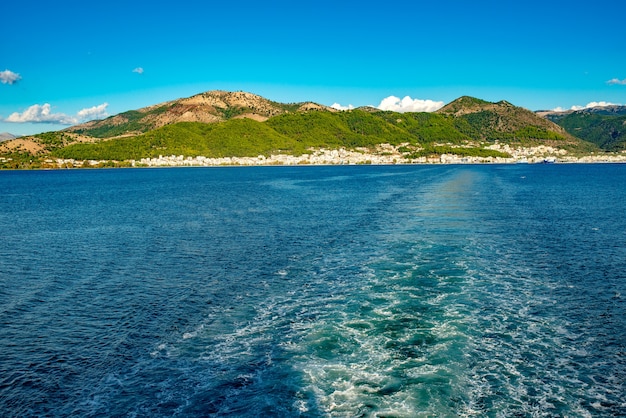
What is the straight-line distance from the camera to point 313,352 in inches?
733

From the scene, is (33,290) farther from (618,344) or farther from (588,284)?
(588,284)

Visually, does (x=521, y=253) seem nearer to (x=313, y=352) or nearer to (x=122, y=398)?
(x=313, y=352)

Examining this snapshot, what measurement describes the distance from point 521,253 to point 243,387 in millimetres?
27625

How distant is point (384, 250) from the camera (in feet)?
123

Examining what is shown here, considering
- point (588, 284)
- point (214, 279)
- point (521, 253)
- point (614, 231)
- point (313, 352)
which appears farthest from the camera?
point (614, 231)

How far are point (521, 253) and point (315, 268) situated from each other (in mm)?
16728

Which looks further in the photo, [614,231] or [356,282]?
[614,231]

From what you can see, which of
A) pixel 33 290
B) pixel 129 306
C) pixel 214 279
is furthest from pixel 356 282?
pixel 33 290

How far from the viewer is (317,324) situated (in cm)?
2158

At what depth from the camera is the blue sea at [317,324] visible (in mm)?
15195

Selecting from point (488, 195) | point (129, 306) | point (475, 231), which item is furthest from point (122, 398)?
point (488, 195)

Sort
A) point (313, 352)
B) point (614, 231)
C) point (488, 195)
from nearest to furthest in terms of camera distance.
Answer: point (313, 352) → point (614, 231) → point (488, 195)

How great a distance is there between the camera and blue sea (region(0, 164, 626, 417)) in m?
15.2

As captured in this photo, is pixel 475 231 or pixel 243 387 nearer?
pixel 243 387
